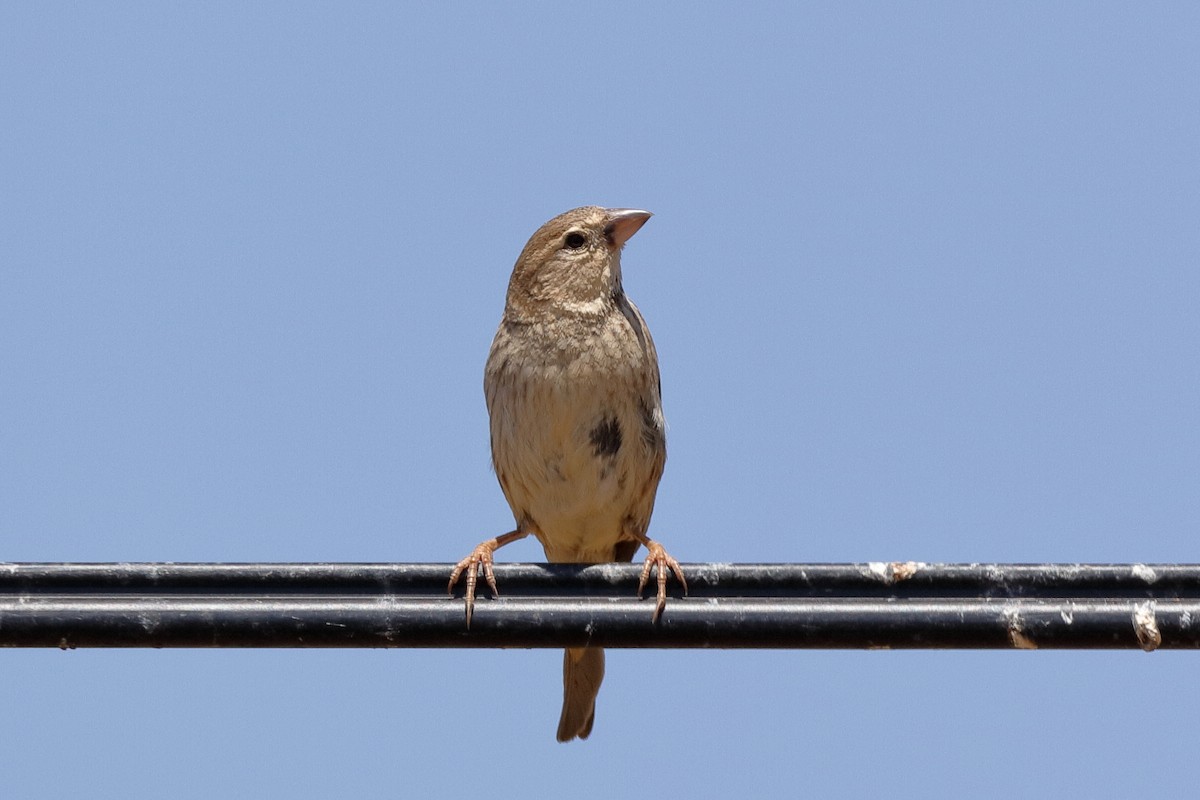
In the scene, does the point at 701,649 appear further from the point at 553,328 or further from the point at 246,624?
the point at 553,328

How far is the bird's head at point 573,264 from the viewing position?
28.6ft

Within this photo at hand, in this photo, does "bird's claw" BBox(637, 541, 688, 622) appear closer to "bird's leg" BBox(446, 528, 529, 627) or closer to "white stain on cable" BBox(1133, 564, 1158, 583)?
"bird's leg" BBox(446, 528, 529, 627)

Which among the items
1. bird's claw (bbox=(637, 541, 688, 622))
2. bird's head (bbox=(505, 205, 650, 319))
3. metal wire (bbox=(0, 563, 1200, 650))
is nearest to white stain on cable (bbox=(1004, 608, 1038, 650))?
metal wire (bbox=(0, 563, 1200, 650))

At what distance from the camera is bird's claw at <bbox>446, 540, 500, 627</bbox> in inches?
203

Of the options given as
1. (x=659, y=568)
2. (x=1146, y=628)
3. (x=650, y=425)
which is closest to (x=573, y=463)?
(x=650, y=425)

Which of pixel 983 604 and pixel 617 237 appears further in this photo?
pixel 617 237

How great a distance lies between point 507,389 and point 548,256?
2.83 feet

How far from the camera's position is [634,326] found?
8.67m

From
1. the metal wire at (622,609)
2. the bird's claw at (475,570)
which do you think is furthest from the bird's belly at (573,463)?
the metal wire at (622,609)

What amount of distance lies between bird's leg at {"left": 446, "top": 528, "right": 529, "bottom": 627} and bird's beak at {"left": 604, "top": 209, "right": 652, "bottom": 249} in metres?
1.65

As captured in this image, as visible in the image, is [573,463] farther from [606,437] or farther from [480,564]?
[480,564]
